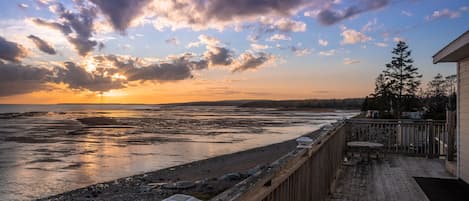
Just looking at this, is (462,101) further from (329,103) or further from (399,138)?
(329,103)

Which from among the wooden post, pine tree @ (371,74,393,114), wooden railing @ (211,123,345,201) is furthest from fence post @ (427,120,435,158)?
pine tree @ (371,74,393,114)

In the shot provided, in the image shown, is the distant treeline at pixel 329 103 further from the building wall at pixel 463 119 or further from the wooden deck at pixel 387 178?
the building wall at pixel 463 119

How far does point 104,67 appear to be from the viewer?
915 inches

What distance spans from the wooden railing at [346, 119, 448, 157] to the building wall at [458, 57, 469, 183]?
2.00 metres

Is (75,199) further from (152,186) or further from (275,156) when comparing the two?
(275,156)

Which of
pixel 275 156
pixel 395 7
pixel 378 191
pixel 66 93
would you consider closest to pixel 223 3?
pixel 395 7

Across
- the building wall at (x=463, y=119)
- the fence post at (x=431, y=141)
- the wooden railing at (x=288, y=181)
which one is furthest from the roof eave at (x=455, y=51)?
the fence post at (x=431, y=141)

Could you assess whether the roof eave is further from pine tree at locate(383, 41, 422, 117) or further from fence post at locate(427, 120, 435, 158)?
pine tree at locate(383, 41, 422, 117)

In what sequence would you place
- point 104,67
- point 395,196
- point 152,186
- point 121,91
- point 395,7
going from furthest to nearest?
1. point 121,91
2. point 104,67
3. point 395,7
4. point 152,186
5. point 395,196

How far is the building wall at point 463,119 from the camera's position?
223 inches

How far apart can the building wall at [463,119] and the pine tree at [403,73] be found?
30.7 meters

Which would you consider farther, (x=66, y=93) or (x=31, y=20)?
(x=66, y=93)

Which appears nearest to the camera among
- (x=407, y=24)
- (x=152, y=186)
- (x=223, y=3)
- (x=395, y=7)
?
(x=152, y=186)

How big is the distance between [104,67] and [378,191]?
21434mm
